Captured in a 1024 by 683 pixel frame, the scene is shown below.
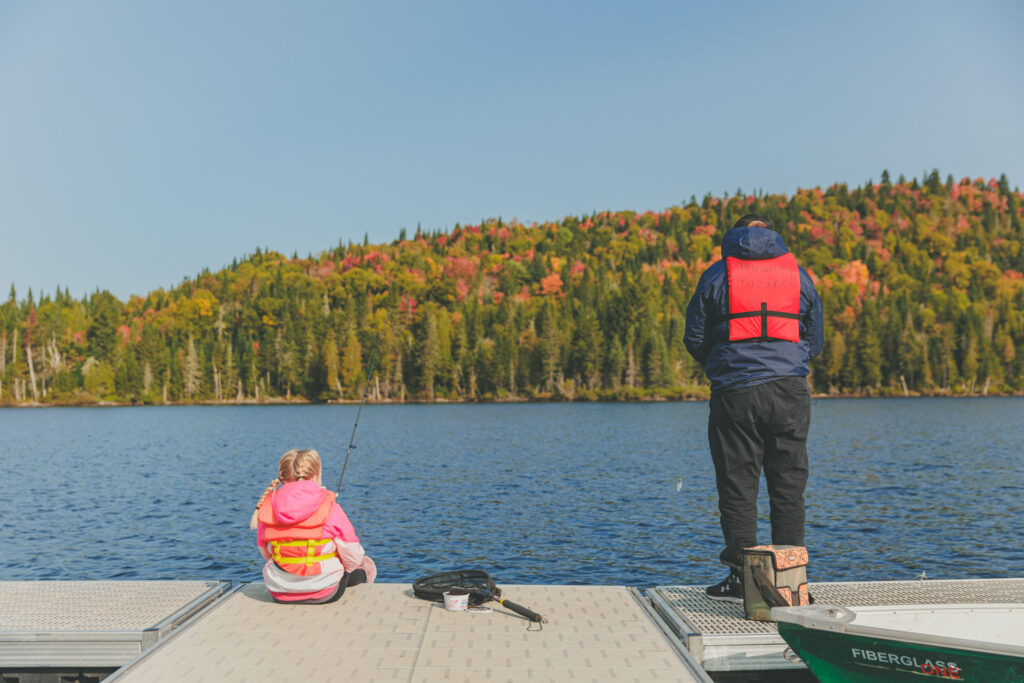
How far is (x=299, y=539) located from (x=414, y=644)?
53.1 inches

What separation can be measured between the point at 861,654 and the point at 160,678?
3.77 metres

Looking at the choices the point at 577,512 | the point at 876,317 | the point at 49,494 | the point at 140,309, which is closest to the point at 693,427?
the point at 577,512

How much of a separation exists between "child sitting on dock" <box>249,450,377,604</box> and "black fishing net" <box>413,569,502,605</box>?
63cm

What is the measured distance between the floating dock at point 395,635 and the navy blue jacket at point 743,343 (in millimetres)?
1668

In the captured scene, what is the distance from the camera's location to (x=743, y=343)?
5289 mm

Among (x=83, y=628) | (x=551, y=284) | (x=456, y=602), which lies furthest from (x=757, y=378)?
(x=551, y=284)

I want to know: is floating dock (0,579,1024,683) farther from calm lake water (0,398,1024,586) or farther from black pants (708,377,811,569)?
calm lake water (0,398,1024,586)

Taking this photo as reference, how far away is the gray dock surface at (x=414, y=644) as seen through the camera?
4203mm

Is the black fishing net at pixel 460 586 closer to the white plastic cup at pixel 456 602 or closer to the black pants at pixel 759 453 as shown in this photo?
the white plastic cup at pixel 456 602

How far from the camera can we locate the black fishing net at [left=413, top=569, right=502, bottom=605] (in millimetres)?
5488

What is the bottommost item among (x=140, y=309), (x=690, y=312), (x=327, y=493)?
(x=327, y=493)

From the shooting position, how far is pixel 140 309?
559ft

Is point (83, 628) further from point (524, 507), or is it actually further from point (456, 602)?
point (524, 507)

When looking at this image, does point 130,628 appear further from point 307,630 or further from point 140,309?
point 140,309
